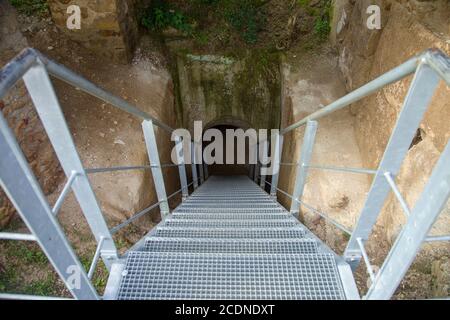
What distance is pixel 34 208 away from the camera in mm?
1203

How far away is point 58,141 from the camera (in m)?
1.59

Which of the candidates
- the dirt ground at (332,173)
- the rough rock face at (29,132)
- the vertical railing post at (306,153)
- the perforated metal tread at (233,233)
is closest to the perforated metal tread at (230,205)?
the dirt ground at (332,173)

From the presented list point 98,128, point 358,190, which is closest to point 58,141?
point 98,128

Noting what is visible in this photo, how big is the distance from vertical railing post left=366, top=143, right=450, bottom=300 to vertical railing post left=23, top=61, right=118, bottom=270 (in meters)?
1.43

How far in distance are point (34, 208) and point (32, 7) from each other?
19.6ft

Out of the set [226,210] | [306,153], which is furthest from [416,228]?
[226,210]

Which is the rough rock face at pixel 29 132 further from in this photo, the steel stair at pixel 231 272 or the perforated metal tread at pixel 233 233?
the steel stair at pixel 231 272

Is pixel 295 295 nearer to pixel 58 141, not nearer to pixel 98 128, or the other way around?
pixel 58 141

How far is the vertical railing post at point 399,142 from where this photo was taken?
4.38 ft

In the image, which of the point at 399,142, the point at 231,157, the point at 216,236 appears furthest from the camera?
the point at 231,157

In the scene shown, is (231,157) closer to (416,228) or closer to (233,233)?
(233,233)

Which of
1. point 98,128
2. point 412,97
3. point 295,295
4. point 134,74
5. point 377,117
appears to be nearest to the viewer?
point 412,97

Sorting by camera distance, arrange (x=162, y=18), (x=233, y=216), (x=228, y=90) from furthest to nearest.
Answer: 1. (x=228, y=90)
2. (x=162, y=18)
3. (x=233, y=216)

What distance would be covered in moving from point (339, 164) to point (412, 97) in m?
4.36
